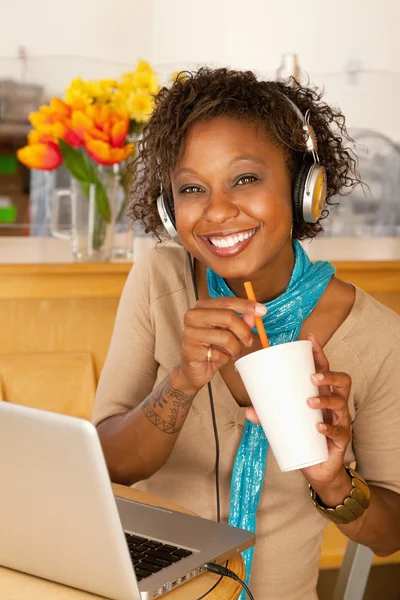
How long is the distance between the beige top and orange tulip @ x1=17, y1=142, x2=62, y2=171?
681 millimetres

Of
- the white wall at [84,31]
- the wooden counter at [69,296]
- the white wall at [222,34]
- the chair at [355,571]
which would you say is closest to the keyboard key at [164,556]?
the chair at [355,571]

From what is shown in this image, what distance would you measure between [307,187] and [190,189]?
0.16m

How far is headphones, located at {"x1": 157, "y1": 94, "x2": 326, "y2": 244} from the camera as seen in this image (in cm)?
116

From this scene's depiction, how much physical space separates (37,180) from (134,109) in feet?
4.77

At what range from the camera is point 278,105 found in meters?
1.20

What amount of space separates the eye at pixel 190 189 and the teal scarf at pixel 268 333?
163mm

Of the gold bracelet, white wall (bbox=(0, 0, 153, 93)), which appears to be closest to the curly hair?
the gold bracelet

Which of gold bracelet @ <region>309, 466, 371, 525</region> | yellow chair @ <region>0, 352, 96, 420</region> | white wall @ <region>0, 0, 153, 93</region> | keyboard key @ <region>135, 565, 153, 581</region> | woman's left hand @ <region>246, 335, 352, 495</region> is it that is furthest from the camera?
white wall @ <region>0, 0, 153, 93</region>

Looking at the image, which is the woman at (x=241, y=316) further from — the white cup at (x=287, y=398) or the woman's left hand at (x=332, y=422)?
the white cup at (x=287, y=398)

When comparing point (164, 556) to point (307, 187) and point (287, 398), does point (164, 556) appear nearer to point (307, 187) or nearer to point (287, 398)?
point (287, 398)

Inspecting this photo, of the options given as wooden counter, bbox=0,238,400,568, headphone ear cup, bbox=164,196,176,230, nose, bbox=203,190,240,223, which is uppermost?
nose, bbox=203,190,240,223

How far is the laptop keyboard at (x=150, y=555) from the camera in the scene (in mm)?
852

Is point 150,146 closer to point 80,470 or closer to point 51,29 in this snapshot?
point 80,470

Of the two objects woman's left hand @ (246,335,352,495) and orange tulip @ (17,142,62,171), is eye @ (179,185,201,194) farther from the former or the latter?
orange tulip @ (17,142,62,171)
